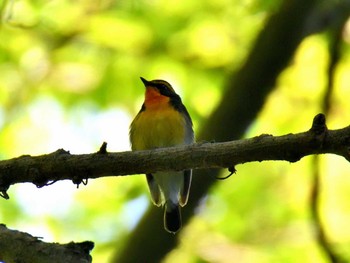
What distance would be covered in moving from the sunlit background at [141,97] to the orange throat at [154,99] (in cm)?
68

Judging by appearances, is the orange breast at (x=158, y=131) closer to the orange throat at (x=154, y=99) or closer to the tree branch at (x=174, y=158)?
the orange throat at (x=154, y=99)

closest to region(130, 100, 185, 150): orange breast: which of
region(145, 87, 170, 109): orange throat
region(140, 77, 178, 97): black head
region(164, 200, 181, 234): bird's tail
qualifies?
region(145, 87, 170, 109): orange throat

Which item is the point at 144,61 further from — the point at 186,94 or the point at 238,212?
the point at 238,212

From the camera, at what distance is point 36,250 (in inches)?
112

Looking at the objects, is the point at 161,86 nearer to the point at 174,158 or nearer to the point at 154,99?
the point at 154,99

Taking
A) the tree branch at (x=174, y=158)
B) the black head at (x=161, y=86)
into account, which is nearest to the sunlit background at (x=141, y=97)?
the black head at (x=161, y=86)

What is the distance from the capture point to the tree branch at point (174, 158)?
2.98 meters

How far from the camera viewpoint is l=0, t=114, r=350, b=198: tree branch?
2.98 metres

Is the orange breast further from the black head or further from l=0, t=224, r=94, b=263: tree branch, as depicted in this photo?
l=0, t=224, r=94, b=263: tree branch

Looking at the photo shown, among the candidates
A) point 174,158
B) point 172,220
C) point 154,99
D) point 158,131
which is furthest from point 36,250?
point 154,99

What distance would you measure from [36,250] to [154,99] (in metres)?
4.13

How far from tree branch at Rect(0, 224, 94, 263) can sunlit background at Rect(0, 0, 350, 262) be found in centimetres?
434

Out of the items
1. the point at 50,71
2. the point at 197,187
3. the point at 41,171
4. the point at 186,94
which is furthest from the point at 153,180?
the point at 41,171

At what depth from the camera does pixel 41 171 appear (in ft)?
11.2
